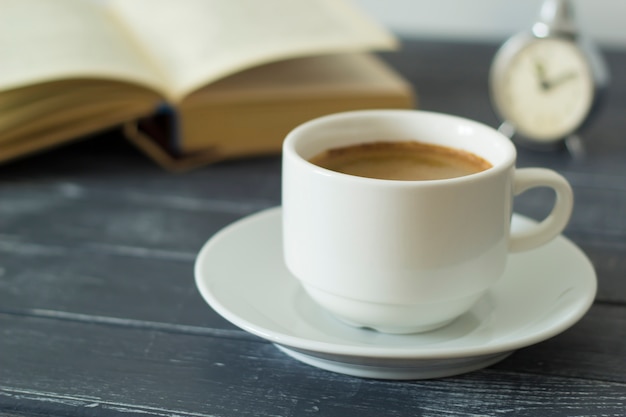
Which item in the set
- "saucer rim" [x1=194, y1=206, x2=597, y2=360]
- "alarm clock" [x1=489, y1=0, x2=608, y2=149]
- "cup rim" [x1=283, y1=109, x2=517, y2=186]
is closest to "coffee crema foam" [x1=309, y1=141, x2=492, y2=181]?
"cup rim" [x1=283, y1=109, x2=517, y2=186]

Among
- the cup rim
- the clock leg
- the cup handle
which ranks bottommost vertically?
the clock leg

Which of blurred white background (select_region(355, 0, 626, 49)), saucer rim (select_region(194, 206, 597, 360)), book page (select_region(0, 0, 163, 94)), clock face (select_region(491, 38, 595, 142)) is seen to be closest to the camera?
saucer rim (select_region(194, 206, 597, 360))

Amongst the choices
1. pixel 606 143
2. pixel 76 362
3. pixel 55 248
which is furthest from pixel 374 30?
pixel 76 362

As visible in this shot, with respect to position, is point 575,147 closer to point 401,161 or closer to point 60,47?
point 401,161

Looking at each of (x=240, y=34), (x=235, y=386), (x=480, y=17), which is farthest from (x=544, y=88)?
(x=235, y=386)

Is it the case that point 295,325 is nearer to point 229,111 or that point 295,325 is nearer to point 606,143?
point 229,111

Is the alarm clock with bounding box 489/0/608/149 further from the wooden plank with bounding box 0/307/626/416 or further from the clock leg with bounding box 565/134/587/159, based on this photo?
the wooden plank with bounding box 0/307/626/416
